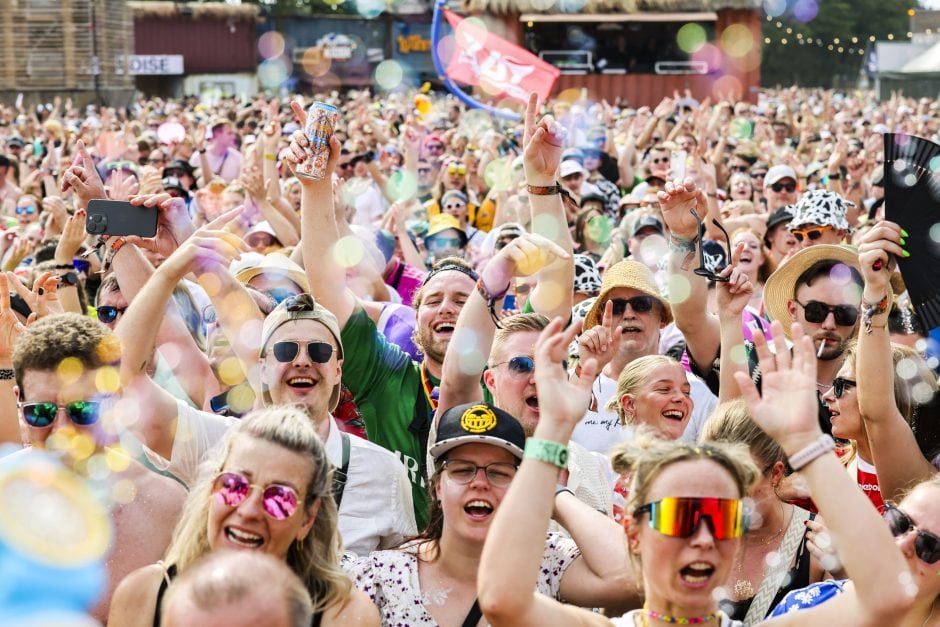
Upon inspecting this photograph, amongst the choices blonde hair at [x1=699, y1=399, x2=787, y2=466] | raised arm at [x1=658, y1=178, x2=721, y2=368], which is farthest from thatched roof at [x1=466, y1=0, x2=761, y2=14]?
blonde hair at [x1=699, y1=399, x2=787, y2=466]

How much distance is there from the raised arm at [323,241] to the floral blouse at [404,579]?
1199 millimetres

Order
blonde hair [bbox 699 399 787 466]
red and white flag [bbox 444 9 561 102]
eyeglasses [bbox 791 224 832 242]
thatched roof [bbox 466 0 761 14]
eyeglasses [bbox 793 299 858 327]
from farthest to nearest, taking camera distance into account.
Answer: thatched roof [bbox 466 0 761 14] → red and white flag [bbox 444 9 561 102] → eyeglasses [bbox 791 224 832 242] → eyeglasses [bbox 793 299 858 327] → blonde hair [bbox 699 399 787 466]

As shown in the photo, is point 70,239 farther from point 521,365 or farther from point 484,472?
point 484,472

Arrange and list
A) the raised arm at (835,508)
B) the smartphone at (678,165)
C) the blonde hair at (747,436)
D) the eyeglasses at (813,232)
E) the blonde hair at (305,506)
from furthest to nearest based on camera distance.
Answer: the smartphone at (678,165), the eyeglasses at (813,232), the blonde hair at (747,436), the blonde hair at (305,506), the raised arm at (835,508)

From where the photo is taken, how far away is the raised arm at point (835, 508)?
243 cm

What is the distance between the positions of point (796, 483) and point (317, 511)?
1.36 meters

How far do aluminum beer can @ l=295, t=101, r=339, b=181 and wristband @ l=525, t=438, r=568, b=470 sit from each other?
189cm

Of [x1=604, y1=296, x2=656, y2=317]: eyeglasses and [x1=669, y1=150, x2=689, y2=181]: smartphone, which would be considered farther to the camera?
[x1=669, y1=150, x2=689, y2=181]: smartphone

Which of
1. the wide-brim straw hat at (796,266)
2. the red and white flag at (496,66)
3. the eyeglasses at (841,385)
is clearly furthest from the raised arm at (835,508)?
the red and white flag at (496,66)

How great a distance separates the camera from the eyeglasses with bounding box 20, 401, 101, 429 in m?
3.01

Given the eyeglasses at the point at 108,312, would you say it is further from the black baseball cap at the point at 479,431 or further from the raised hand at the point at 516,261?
the black baseball cap at the point at 479,431

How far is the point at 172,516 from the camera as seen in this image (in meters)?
3.21

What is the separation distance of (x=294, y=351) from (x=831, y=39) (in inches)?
2328

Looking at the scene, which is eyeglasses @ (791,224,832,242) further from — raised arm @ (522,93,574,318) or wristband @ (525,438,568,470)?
wristband @ (525,438,568,470)
